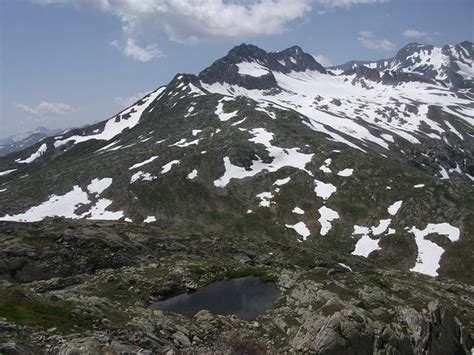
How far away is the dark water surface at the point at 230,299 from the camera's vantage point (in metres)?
38.3

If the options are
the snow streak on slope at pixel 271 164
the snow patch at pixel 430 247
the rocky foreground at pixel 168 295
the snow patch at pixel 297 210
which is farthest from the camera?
the snow streak on slope at pixel 271 164

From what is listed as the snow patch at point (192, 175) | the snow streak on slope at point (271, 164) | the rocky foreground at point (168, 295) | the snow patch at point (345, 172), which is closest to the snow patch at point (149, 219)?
the snow patch at point (192, 175)

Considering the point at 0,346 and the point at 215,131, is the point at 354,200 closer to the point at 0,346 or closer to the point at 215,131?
the point at 215,131

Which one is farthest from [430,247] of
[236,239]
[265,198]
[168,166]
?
[168,166]

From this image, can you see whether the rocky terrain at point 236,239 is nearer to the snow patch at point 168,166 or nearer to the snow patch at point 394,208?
the snow patch at point 394,208

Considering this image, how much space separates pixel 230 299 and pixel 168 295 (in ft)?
20.0

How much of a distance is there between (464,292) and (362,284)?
24661mm

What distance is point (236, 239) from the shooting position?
70938 millimetres

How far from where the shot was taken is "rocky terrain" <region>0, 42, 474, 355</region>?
101ft

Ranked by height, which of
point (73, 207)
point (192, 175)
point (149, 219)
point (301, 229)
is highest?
point (192, 175)

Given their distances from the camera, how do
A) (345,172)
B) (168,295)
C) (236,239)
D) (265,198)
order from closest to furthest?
(168,295), (236,239), (265,198), (345,172)

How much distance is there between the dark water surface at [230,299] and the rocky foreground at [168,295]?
1139mm

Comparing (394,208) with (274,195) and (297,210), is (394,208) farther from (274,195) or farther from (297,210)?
(274,195)

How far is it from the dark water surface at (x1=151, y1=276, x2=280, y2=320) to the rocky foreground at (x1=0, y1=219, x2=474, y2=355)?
114 centimetres
